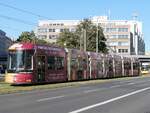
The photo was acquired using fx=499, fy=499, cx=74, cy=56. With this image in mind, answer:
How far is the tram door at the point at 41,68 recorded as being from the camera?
40.1m

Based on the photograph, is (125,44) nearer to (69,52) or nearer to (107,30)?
(107,30)

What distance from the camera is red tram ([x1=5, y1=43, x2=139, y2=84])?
3891 centimetres

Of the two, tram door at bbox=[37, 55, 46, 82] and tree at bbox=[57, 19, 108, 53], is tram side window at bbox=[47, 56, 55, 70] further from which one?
tree at bbox=[57, 19, 108, 53]

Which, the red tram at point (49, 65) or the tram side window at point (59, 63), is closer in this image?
the red tram at point (49, 65)

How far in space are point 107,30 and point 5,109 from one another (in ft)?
600

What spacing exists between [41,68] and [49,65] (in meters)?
1.73

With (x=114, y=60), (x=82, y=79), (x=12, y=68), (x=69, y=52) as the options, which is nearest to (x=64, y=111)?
(x=12, y=68)

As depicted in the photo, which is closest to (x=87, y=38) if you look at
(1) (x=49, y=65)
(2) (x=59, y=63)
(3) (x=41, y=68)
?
(2) (x=59, y=63)

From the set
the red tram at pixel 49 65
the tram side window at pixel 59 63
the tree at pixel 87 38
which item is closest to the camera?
the red tram at pixel 49 65

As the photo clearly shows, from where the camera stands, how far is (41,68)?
133 feet

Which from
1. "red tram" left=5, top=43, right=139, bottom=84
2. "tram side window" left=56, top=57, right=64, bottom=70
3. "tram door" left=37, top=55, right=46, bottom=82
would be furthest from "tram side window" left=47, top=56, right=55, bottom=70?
"tram side window" left=56, top=57, right=64, bottom=70

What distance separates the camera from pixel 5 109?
58.3 feet

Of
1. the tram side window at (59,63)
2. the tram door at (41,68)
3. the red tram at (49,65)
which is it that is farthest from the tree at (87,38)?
the tram door at (41,68)

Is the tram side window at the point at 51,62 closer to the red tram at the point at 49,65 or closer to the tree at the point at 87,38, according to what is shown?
the red tram at the point at 49,65
